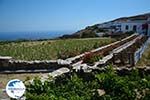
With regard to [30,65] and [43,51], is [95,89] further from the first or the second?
[43,51]

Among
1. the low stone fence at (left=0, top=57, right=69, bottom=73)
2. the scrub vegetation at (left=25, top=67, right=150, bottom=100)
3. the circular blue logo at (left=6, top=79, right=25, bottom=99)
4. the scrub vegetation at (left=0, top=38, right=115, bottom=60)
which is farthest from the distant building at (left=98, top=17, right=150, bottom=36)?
the circular blue logo at (left=6, top=79, right=25, bottom=99)

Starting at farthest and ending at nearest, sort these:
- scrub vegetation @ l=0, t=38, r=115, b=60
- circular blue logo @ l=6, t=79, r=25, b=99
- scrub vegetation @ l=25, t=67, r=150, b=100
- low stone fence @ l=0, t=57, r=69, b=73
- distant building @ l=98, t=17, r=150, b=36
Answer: distant building @ l=98, t=17, r=150, b=36 < scrub vegetation @ l=0, t=38, r=115, b=60 < low stone fence @ l=0, t=57, r=69, b=73 < scrub vegetation @ l=25, t=67, r=150, b=100 < circular blue logo @ l=6, t=79, r=25, b=99

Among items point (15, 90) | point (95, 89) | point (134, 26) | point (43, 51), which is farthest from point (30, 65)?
point (134, 26)

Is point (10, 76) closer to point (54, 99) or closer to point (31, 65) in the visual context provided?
point (31, 65)

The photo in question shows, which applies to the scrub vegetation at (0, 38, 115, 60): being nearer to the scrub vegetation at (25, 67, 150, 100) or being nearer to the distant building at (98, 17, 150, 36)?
the scrub vegetation at (25, 67, 150, 100)

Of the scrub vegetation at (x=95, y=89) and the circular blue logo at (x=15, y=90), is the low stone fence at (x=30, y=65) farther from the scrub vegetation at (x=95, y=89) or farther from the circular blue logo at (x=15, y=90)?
the circular blue logo at (x=15, y=90)

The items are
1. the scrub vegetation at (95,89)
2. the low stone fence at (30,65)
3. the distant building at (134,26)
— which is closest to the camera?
the scrub vegetation at (95,89)

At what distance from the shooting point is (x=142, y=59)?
73.6 feet

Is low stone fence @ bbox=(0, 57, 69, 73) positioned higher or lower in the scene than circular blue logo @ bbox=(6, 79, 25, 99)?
lower

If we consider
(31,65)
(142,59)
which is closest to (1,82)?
(31,65)

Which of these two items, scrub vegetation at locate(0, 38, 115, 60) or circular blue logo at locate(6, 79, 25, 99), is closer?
circular blue logo at locate(6, 79, 25, 99)

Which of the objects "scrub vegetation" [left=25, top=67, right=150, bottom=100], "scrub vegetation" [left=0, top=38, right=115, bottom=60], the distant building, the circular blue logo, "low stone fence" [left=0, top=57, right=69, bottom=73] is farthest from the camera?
the distant building

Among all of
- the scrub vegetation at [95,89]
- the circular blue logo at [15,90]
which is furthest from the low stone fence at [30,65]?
the circular blue logo at [15,90]

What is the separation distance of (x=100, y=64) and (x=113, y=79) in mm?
4657
